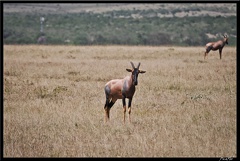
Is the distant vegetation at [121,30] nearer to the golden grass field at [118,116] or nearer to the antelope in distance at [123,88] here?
the golden grass field at [118,116]

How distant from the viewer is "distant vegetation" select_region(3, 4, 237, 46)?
49.0 m

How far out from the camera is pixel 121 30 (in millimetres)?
59719

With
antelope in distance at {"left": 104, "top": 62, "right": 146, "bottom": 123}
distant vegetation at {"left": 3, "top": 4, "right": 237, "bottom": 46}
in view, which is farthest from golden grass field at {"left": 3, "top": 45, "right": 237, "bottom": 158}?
distant vegetation at {"left": 3, "top": 4, "right": 237, "bottom": 46}

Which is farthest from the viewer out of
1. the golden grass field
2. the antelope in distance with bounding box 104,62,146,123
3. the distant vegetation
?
the distant vegetation

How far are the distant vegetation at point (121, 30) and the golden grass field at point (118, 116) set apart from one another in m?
30.0

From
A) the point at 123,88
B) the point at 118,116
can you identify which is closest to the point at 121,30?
the point at 118,116

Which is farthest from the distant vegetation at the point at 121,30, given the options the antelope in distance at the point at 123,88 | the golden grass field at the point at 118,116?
the antelope in distance at the point at 123,88

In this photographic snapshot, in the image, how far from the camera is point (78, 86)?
14258mm

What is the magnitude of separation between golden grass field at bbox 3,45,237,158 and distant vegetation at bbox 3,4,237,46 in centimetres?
2997

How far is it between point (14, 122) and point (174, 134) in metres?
3.75

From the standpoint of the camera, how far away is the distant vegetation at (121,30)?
161ft

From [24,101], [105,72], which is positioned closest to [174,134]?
[24,101]

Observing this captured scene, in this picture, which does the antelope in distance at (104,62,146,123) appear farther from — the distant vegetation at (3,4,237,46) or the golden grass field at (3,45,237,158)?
the distant vegetation at (3,4,237,46)

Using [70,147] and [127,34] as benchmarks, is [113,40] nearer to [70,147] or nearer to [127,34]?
[127,34]
